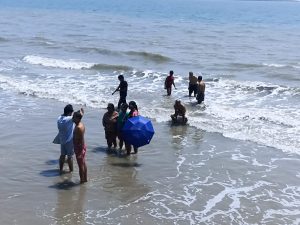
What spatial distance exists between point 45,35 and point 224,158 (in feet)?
127

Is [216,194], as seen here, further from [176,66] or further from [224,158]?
[176,66]

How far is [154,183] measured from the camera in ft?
36.0

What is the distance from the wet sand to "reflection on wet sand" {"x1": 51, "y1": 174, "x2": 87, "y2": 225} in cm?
2

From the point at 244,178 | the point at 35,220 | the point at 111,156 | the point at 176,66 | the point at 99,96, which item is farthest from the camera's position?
the point at 176,66

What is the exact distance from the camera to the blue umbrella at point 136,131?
1207 centimetres

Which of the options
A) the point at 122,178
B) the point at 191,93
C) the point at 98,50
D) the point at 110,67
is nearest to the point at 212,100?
the point at 191,93

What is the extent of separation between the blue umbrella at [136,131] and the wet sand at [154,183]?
1.69 ft

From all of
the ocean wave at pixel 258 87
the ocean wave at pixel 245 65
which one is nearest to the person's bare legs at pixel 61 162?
the ocean wave at pixel 258 87

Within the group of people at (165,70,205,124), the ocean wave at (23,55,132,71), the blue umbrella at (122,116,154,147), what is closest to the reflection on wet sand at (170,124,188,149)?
the group of people at (165,70,205,124)

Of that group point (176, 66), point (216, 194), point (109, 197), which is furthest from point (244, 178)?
point (176, 66)

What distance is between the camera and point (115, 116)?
42.0 feet

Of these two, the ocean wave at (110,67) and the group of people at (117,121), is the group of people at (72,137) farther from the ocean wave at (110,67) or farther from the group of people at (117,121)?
the ocean wave at (110,67)

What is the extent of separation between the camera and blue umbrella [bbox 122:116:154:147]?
39.6 ft

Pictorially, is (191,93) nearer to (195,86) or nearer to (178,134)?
(195,86)
